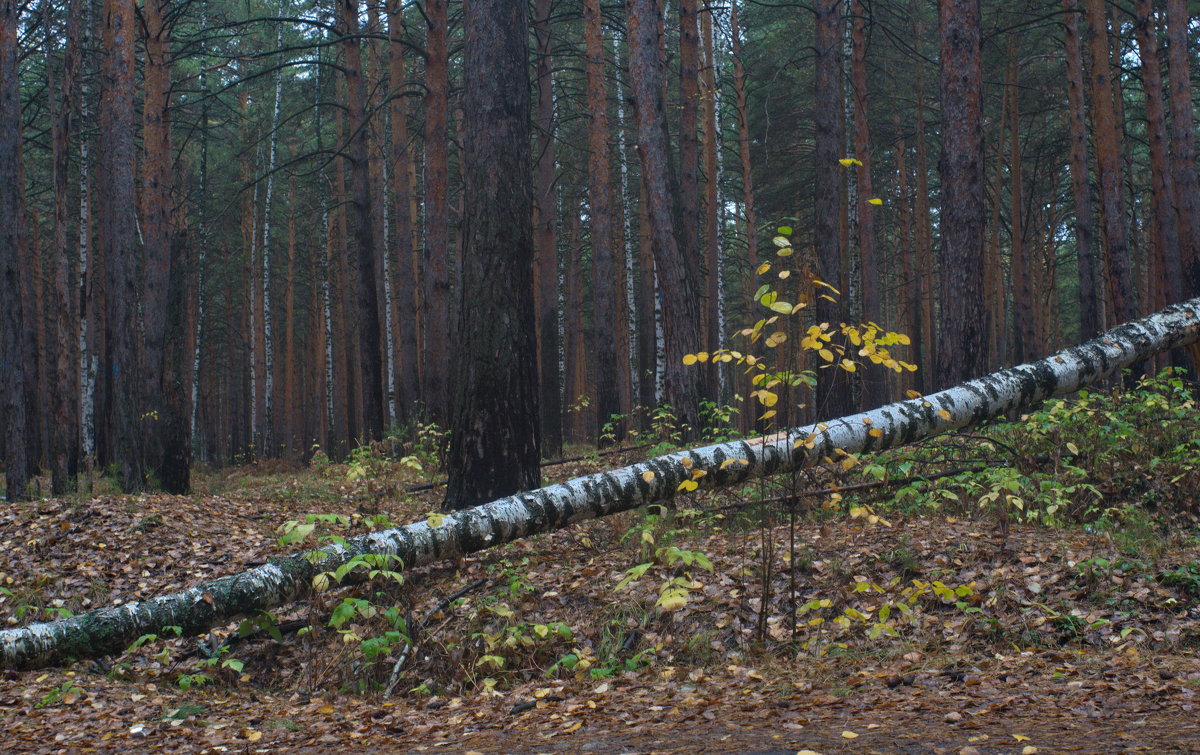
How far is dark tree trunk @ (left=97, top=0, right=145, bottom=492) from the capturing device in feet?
38.5

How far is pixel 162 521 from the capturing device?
8.02 meters

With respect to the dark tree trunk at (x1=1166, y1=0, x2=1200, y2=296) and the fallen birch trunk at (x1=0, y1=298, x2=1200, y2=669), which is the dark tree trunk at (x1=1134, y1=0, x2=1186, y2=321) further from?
the fallen birch trunk at (x1=0, y1=298, x2=1200, y2=669)

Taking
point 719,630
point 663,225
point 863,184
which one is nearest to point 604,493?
point 719,630

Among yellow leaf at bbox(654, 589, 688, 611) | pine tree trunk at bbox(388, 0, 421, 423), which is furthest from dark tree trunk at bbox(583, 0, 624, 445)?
yellow leaf at bbox(654, 589, 688, 611)

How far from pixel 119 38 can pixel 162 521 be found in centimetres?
776

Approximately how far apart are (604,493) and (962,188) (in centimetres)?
594

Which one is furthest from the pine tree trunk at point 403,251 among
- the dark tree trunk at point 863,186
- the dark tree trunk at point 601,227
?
the dark tree trunk at point 863,186

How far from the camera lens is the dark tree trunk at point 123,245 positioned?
462 inches

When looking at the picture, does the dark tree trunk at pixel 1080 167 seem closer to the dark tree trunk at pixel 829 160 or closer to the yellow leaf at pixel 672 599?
the dark tree trunk at pixel 829 160

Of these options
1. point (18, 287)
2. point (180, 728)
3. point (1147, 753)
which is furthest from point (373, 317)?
point (1147, 753)

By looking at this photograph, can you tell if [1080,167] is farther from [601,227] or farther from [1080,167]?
[601,227]

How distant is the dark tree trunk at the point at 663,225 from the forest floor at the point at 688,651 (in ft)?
14.8

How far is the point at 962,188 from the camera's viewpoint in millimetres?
9094

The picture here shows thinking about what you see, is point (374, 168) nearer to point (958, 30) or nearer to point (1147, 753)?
point (958, 30)
